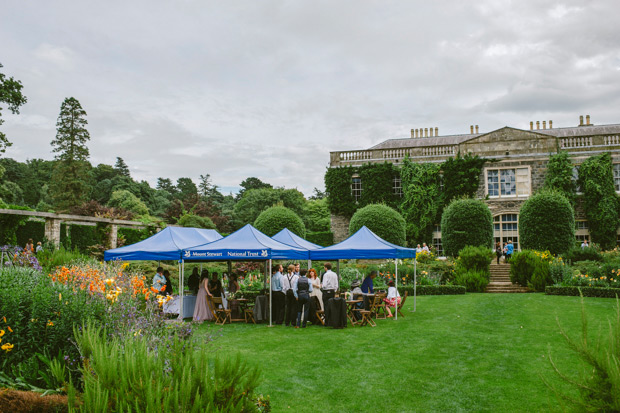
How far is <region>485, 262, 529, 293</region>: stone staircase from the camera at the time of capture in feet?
59.5

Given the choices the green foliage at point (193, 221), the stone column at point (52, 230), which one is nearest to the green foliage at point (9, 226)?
the stone column at point (52, 230)

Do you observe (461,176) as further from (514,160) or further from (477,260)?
(477,260)

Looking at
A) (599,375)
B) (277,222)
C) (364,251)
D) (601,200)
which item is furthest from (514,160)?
(599,375)

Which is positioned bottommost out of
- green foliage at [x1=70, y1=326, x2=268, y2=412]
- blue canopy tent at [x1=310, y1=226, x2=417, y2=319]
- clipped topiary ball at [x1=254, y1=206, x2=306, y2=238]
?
green foliage at [x1=70, y1=326, x2=268, y2=412]

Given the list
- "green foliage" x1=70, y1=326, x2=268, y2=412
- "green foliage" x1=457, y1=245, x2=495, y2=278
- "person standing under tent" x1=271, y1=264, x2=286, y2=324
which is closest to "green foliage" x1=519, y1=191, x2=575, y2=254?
"green foliage" x1=457, y1=245, x2=495, y2=278

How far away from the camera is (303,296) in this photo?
11500 millimetres

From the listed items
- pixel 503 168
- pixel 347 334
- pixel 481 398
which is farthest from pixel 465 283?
pixel 481 398

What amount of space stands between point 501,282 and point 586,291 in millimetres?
4667

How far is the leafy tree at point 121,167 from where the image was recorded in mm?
54809

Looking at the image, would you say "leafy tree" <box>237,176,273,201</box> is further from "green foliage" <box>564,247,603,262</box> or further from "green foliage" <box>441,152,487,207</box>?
"green foliage" <box>564,247,603,262</box>

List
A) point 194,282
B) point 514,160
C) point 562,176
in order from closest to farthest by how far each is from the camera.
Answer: point 194,282, point 562,176, point 514,160

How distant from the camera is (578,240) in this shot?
85.8 feet

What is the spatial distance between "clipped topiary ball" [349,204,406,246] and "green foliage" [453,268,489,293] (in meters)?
6.37

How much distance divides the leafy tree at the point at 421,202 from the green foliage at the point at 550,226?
6.83 metres
